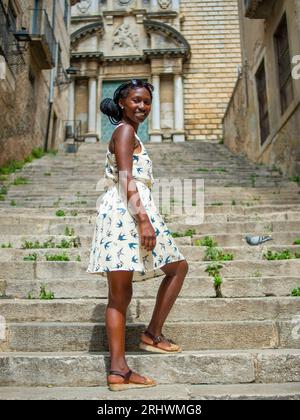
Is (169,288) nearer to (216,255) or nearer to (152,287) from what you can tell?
(152,287)

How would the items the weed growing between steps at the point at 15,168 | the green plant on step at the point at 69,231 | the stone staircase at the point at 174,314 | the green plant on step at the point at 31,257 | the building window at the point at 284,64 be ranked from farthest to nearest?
1. the building window at the point at 284,64
2. the weed growing between steps at the point at 15,168
3. the green plant on step at the point at 69,231
4. the green plant on step at the point at 31,257
5. the stone staircase at the point at 174,314

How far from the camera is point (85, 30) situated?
72.2ft

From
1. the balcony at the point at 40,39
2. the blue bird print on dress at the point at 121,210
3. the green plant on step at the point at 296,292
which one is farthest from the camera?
the balcony at the point at 40,39

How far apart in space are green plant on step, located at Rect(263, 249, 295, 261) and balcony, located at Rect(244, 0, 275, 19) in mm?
7661

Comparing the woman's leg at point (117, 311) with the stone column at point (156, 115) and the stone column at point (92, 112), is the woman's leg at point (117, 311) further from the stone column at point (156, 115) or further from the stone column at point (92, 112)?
the stone column at point (92, 112)

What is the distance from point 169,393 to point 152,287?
1829 mm

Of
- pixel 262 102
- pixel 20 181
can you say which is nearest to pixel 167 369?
pixel 20 181

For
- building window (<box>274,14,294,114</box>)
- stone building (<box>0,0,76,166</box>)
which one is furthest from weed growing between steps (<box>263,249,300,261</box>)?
stone building (<box>0,0,76,166</box>)

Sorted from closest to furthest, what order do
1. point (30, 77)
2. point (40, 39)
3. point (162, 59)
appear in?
point (40, 39)
point (30, 77)
point (162, 59)

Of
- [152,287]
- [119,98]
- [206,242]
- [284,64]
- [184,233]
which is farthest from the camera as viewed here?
[284,64]

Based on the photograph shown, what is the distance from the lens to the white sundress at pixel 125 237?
2600 millimetres

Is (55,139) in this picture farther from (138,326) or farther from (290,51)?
(138,326)

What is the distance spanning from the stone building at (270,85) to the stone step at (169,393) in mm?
7244

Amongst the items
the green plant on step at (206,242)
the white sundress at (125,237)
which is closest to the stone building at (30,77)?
the green plant on step at (206,242)
